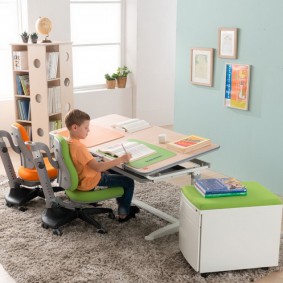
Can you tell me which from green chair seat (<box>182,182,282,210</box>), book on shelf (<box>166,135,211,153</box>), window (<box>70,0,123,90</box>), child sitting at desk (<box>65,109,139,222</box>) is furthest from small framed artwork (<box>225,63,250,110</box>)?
window (<box>70,0,123,90</box>)

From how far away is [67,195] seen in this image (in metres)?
3.80

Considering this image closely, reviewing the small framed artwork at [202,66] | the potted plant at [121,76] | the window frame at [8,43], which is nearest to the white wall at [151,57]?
the potted plant at [121,76]

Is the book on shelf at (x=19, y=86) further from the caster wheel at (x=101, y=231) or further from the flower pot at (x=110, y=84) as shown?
the caster wheel at (x=101, y=231)

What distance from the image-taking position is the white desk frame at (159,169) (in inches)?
134

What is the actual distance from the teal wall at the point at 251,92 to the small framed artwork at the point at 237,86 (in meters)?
0.05

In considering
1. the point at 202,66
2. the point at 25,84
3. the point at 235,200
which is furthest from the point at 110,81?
the point at 235,200

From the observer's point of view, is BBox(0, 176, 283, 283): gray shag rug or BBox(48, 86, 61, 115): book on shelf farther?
BBox(48, 86, 61, 115): book on shelf

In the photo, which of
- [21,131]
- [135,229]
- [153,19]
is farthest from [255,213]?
[153,19]

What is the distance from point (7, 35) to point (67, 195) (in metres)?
2.99

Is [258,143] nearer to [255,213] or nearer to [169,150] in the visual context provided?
[169,150]

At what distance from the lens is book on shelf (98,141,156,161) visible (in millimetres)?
3584

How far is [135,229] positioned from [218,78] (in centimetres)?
197

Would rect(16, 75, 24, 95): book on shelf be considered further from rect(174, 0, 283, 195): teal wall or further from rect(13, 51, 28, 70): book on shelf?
rect(174, 0, 283, 195): teal wall

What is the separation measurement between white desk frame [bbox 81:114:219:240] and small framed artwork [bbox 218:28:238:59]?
1200mm
